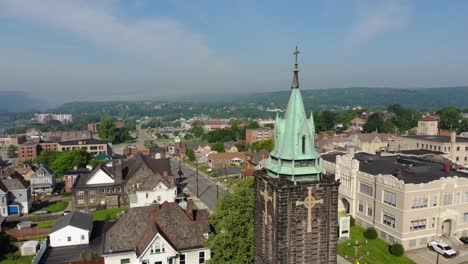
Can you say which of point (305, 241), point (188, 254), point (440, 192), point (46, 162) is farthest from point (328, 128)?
point (305, 241)

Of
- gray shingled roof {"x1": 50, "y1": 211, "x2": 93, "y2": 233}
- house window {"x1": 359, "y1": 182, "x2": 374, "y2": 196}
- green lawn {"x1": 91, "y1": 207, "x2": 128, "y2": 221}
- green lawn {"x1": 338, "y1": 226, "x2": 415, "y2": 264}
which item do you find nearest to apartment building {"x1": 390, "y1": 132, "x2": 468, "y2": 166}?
house window {"x1": 359, "y1": 182, "x2": 374, "y2": 196}

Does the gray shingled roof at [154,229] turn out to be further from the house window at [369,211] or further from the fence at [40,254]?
the house window at [369,211]

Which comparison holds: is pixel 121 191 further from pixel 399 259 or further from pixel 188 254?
pixel 399 259

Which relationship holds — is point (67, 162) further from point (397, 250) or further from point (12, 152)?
point (12, 152)

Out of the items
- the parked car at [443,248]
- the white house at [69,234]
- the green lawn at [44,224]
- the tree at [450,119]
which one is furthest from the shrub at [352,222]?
the tree at [450,119]

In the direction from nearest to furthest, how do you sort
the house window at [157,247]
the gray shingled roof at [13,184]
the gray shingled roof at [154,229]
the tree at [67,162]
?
the house window at [157,247] < the gray shingled roof at [154,229] < the gray shingled roof at [13,184] < the tree at [67,162]
